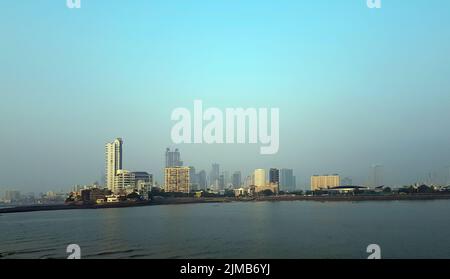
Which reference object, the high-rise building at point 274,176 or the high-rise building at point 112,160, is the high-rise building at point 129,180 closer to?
the high-rise building at point 112,160

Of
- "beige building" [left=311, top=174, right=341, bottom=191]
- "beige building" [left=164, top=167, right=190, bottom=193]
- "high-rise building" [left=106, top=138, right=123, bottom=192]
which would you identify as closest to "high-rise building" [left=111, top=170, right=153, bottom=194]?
"high-rise building" [left=106, top=138, right=123, bottom=192]

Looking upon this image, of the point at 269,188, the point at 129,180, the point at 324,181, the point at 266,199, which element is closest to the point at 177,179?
the point at 129,180

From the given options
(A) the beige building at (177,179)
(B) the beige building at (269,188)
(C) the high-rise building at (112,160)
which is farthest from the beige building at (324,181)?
(C) the high-rise building at (112,160)

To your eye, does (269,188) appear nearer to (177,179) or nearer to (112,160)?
(177,179)

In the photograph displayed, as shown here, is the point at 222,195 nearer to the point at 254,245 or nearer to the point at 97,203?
the point at 97,203
